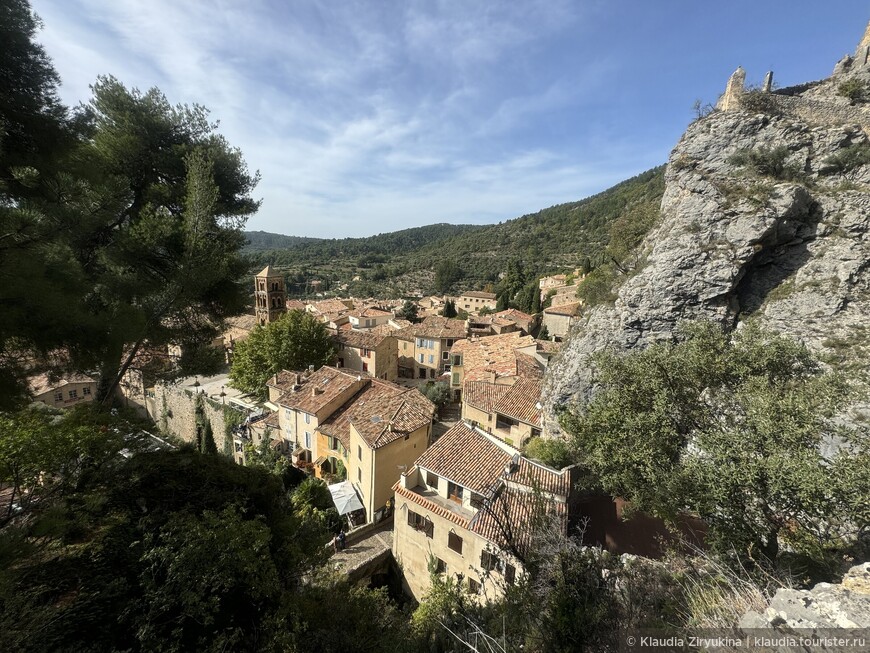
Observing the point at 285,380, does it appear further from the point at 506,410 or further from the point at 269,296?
the point at 269,296

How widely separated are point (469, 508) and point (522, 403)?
753 cm

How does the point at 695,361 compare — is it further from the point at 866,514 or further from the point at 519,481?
the point at 519,481

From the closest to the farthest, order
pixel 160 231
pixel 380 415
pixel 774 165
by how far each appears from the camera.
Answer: pixel 160 231 → pixel 774 165 → pixel 380 415

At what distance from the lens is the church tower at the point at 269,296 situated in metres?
35.2

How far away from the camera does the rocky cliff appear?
12.8m

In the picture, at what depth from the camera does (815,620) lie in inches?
130

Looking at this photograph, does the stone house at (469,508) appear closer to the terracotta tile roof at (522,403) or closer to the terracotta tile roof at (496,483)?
the terracotta tile roof at (496,483)

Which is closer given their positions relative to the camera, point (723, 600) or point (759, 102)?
point (723, 600)

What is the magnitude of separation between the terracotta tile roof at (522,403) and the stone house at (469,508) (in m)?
4.20

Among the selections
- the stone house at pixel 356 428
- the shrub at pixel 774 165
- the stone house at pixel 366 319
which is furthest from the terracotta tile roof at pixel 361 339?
A: the shrub at pixel 774 165

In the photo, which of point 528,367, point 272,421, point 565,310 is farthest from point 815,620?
point 565,310

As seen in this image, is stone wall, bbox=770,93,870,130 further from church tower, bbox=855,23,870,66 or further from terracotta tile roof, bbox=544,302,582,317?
terracotta tile roof, bbox=544,302,582,317

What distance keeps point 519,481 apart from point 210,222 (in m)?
11.2

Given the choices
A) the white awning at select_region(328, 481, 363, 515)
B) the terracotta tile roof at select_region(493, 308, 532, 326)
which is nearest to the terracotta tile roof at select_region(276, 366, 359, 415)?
the white awning at select_region(328, 481, 363, 515)
